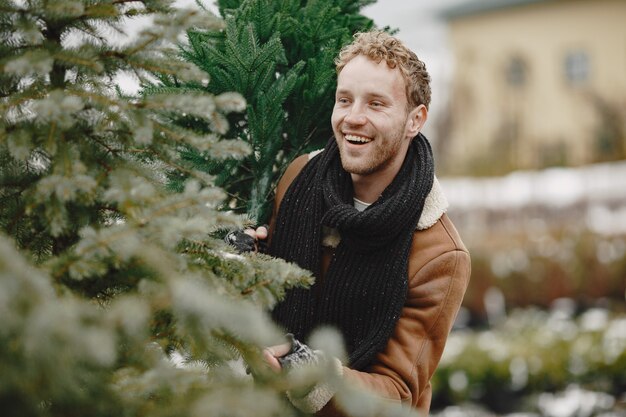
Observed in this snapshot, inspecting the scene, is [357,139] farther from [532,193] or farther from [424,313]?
[532,193]

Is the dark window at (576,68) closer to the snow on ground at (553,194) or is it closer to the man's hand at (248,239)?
the snow on ground at (553,194)

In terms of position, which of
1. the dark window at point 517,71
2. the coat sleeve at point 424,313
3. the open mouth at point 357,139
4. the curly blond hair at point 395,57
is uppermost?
the curly blond hair at point 395,57

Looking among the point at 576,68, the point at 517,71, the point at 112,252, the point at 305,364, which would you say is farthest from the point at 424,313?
the point at 576,68

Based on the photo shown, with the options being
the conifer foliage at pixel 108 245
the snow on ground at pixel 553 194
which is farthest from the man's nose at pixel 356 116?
the snow on ground at pixel 553 194

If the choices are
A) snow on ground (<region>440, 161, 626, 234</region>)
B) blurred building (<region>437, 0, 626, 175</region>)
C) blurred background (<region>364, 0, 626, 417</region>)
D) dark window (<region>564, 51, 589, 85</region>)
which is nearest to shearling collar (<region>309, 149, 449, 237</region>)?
blurred background (<region>364, 0, 626, 417</region>)

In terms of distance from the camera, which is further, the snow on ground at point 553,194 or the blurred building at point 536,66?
the blurred building at point 536,66

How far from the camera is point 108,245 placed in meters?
1.27

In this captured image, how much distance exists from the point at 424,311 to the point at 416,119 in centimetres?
55

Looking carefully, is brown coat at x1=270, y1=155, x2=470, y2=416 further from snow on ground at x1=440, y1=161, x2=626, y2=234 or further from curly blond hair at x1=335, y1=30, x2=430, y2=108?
snow on ground at x1=440, y1=161, x2=626, y2=234

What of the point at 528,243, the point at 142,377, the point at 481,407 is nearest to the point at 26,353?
the point at 142,377

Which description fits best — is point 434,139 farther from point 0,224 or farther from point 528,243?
point 0,224

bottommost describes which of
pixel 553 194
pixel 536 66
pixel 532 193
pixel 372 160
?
pixel 532 193

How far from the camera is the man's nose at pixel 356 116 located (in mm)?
2096

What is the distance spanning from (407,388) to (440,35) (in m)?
29.5
